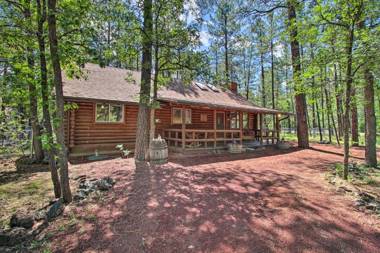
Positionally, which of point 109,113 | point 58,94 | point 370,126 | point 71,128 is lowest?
A: point 370,126

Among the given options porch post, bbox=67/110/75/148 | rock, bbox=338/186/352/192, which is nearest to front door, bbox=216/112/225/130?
porch post, bbox=67/110/75/148

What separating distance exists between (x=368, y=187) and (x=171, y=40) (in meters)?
7.94

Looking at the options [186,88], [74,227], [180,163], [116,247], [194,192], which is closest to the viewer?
[116,247]

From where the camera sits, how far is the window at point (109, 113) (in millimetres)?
10046

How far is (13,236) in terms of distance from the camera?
3123 mm

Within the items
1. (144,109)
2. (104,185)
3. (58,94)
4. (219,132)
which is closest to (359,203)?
(104,185)

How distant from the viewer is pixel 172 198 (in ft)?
15.0

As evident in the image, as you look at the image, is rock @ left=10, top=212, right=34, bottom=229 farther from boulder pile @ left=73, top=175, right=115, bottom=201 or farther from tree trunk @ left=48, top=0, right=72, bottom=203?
boulder pile @ left=73, top=175, right=115, bottom=201

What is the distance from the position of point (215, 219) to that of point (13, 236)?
3.37 meters

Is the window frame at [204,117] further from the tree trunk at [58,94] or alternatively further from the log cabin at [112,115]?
the tree trunk at [58,94]

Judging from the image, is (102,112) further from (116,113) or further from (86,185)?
(86,185)

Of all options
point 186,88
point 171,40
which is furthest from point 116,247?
point 186,88

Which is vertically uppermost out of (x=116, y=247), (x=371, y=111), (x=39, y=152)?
(x=371, y=111)

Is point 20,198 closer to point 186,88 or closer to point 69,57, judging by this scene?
point 69,57
